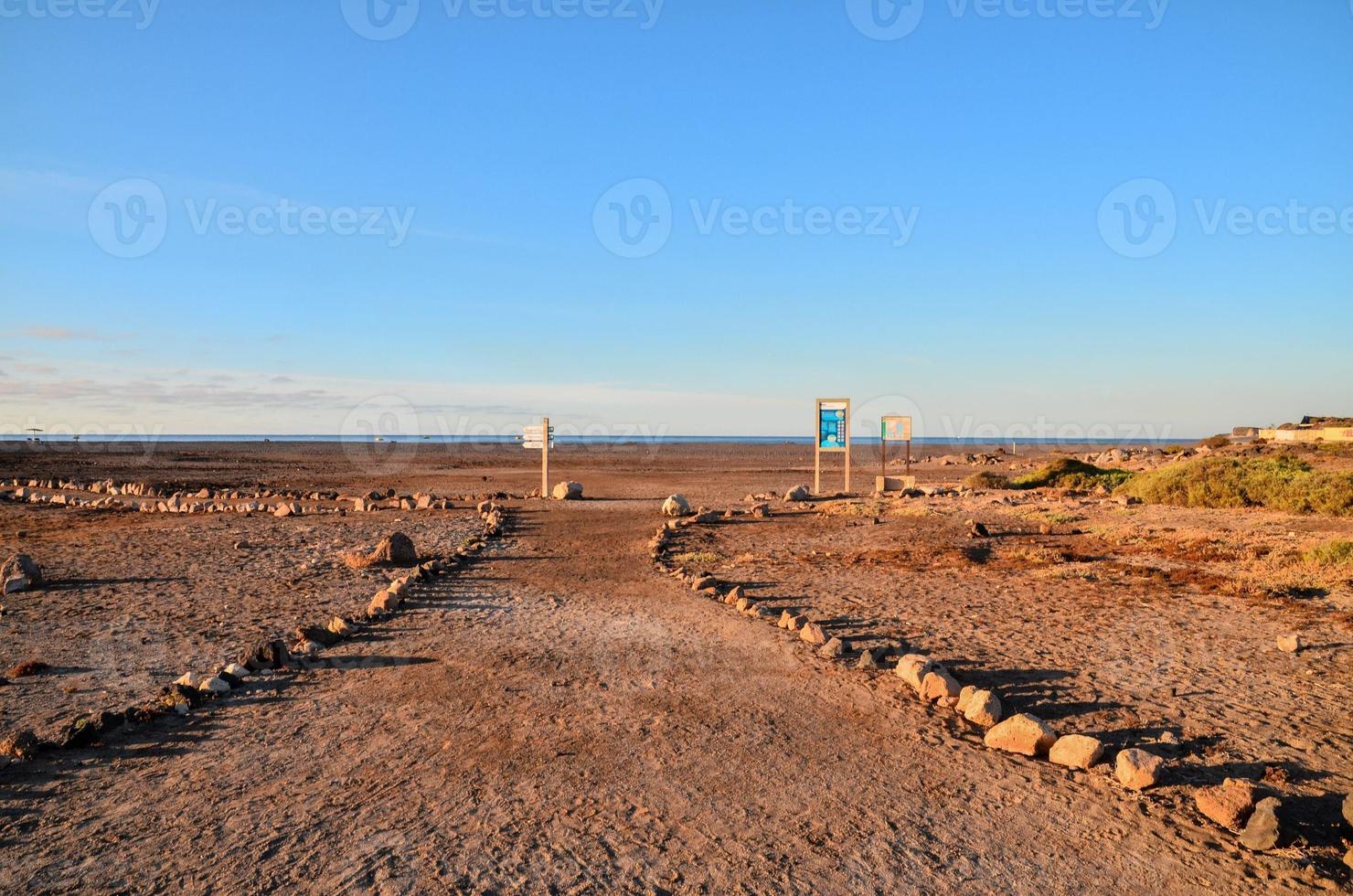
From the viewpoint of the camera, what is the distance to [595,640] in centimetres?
849

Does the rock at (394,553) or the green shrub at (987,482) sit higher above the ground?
the green shrub at (987,482)

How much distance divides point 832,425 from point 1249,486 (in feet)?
34.4

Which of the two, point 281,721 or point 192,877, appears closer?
point 192,877

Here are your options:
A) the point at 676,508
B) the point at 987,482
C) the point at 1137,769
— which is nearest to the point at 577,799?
the point at 1137,769

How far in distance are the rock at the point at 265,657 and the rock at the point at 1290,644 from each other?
880 centimetres

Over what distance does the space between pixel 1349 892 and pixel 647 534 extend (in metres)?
12.9

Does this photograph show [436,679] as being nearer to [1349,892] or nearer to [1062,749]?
[1062,749]

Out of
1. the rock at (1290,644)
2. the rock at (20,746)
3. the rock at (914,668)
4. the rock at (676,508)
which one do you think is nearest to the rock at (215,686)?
the rock at (20,746)

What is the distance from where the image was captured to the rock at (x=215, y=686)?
6602 mm

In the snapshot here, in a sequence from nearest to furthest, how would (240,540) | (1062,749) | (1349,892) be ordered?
1. (1349,892)
2. (1062,749)
3. (240,540)

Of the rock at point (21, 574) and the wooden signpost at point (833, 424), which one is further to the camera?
the wooden signpost at point (833, 424)

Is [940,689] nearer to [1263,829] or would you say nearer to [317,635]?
[1263,829]

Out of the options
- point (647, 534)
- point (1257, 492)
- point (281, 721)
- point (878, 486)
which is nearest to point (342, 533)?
point (647, 534)

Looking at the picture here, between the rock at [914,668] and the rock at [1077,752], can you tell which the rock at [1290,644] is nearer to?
the rock at [914,668]
